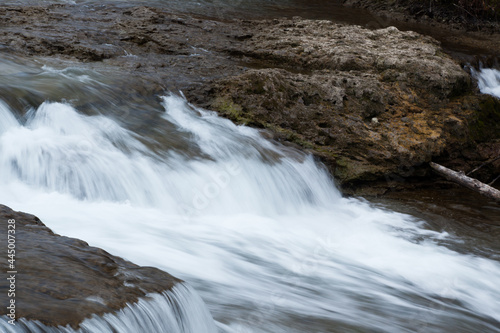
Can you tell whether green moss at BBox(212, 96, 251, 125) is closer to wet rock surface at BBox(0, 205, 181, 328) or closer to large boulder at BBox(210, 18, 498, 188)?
large boulder at BBox(210, 18, 498, 188)

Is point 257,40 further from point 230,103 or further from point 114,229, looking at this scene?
point 114,229

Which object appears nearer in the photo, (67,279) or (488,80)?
(67,279)

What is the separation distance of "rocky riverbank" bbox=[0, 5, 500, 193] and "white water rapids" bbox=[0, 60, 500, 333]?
39 centimetres

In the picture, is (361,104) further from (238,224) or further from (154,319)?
(154,319)

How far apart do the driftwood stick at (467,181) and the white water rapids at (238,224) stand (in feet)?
2.00

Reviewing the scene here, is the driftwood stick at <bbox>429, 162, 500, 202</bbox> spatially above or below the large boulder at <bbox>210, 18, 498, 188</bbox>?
below

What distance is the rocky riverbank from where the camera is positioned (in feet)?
18.5

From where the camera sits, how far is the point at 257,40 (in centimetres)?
775

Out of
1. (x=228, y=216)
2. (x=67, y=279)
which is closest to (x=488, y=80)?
(x=228, y=216)

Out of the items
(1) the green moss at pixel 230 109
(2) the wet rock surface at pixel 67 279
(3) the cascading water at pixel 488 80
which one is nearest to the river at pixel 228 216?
(1) the green moss at pixel 230 109

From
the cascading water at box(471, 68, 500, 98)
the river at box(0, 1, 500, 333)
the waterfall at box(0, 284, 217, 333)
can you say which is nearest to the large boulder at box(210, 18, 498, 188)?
the river at box(0, 1, 500, 333)

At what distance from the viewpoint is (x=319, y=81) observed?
20.0 feet

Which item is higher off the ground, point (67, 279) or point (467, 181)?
point (467, 181)

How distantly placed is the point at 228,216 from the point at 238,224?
0.54 feet
